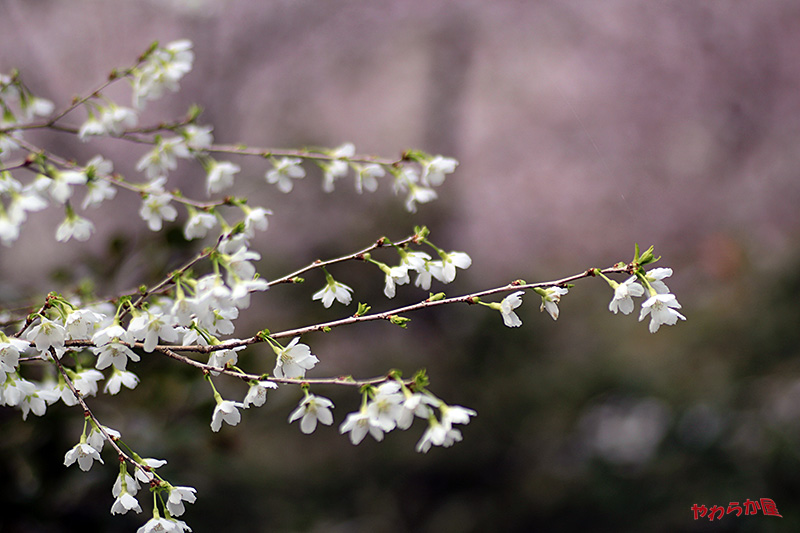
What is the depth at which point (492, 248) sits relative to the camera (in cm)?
319

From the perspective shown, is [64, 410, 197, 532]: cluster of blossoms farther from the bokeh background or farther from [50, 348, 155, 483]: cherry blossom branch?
the bokeh background

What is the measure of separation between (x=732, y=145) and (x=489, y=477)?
89.1 inches

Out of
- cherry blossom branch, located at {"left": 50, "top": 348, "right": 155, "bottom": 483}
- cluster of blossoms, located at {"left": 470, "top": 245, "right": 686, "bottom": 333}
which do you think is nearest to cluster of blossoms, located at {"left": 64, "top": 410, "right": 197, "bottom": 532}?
cherry blossom branch, located at {"left": 50, "top": 348, "right": 155, "bottom": 483}

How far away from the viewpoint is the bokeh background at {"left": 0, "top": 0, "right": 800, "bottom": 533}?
102cm

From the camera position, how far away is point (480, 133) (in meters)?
3.14

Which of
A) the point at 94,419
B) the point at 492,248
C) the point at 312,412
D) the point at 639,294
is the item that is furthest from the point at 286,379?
the point at 492,248

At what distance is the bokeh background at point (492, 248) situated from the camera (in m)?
1.02

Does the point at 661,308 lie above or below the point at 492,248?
below

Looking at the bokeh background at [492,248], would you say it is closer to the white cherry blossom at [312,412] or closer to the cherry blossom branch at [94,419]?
the cherry blossom branch at [94,419]

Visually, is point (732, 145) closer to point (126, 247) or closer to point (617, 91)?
point (617, 91)

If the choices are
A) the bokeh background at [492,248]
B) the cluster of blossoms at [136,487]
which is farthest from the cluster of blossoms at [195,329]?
the bokeh background at [492,248]

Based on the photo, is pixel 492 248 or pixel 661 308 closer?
pixel 661 308

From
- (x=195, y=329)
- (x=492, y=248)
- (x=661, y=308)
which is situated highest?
(x=492, y=248)

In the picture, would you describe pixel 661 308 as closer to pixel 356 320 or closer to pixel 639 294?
pixel 639 294
